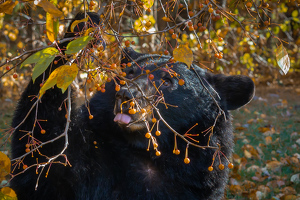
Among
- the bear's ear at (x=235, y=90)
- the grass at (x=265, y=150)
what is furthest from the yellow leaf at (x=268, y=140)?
the bear's ear at (x=235, y=90)

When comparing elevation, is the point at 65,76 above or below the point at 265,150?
above

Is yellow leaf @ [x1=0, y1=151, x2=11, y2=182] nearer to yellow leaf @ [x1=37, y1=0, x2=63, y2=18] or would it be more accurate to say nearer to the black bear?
yellow leaf @ [x1=37, y1=0, x2=63, y2=18]

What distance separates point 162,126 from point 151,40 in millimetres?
3418

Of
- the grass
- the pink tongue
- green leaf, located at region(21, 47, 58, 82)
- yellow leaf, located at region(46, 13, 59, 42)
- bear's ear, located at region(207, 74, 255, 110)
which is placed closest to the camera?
green leaf, located at region(21, 47, 58, 82)

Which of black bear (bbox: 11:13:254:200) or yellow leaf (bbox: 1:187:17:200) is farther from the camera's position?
black bear (bbox: 11:13:254:200)

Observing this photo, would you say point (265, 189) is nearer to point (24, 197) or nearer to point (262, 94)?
point (24, 197)

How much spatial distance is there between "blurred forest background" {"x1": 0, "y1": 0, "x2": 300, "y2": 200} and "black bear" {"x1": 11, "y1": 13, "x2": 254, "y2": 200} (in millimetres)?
245

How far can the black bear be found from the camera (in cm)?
249

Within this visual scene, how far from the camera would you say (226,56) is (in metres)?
9.04

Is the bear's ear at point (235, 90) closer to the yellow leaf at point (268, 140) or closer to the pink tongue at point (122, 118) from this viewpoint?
the pink tongue at point (122, 118)

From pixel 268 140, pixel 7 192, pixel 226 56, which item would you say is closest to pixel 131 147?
pixel 7 192

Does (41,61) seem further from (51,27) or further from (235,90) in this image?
(235,90)

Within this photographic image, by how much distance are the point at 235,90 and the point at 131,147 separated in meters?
1.00

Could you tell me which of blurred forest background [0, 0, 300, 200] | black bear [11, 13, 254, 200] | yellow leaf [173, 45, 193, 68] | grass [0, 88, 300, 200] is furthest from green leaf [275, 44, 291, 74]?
grass [0, 88, 300, 200]
